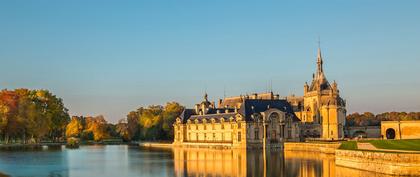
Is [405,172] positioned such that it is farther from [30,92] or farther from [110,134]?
[110,134]

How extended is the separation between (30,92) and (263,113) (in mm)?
39350

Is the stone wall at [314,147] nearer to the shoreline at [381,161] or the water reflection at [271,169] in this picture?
the water reflection at [271,169]

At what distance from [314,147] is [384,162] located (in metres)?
27.0

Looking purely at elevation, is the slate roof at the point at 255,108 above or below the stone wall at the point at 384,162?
above

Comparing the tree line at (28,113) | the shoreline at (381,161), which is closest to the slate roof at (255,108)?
the tree line at (28,113)

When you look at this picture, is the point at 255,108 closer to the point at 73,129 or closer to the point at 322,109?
the point at 322,109

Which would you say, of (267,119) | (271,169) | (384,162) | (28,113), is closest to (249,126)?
(267,119)

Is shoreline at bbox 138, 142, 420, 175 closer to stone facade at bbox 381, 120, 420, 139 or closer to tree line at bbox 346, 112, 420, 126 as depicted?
stone facade at bbox 381, 120, 420, 139

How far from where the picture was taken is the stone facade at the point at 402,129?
78500mm

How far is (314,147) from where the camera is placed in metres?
63.8

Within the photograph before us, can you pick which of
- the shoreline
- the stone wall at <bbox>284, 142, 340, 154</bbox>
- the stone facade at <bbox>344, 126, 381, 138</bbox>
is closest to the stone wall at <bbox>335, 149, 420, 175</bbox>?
the shoreline

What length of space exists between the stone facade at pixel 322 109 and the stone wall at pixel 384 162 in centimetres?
4366

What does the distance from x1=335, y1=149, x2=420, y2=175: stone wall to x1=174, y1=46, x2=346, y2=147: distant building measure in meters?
34.9

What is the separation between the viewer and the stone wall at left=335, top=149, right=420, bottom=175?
115 ft
